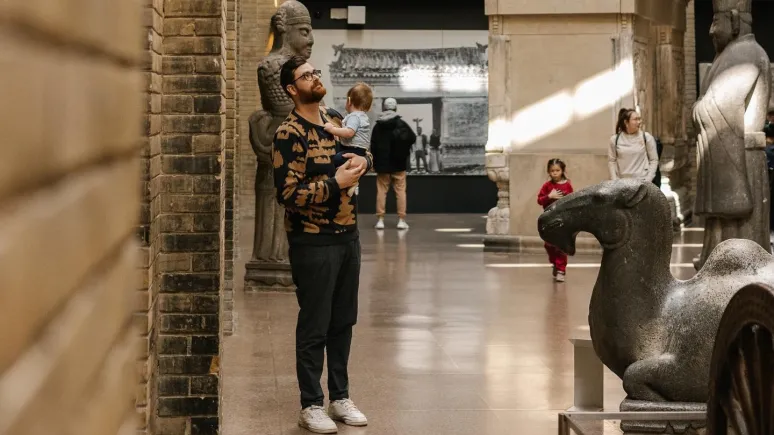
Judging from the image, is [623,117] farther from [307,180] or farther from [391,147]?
[307,180]

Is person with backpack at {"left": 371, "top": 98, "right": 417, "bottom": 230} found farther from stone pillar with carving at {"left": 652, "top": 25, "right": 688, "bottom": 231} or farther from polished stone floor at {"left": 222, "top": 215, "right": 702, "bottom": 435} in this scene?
polished stone floor at {"left": 222, "top": 215, "right": 702, "bottom": 435}

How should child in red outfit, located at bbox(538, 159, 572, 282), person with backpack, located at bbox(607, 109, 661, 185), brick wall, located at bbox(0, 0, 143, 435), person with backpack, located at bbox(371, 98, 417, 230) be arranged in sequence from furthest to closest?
person with backpack, located at bbox(371, 98, 417, 230) < person with backpack, located at bbox(607, 109, 661, 185) < child in red outfit, located at bbox(538, 159, 572, 282) < brick wall, located at bbox(0, 0, 143, 435)

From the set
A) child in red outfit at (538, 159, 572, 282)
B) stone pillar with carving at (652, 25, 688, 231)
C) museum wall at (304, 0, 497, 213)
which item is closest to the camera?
child in red outfit at (538, 159, 572, 282)

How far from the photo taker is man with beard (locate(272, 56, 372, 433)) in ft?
18.5

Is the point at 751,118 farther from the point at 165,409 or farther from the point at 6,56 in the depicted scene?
the point at 6,56

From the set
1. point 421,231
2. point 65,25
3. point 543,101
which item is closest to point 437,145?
point 421,231

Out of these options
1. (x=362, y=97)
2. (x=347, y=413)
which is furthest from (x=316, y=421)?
(x=362, y=97)

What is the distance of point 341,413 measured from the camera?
604 centimetres

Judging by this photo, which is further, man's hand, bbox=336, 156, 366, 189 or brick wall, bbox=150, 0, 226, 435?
man's hand, bbox=336, 156, 366, 189

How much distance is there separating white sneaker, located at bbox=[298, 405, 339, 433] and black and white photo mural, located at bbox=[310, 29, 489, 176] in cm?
2020

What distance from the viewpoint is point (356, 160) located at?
572 centimetres

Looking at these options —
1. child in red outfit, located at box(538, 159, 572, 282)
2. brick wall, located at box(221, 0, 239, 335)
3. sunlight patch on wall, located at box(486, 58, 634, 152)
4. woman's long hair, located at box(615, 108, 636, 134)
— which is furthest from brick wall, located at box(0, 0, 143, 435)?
sunlight patch on wall, located at box(486, 58, 634, 152)

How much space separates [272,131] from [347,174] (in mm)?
5399

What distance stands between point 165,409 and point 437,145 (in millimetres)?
21601
